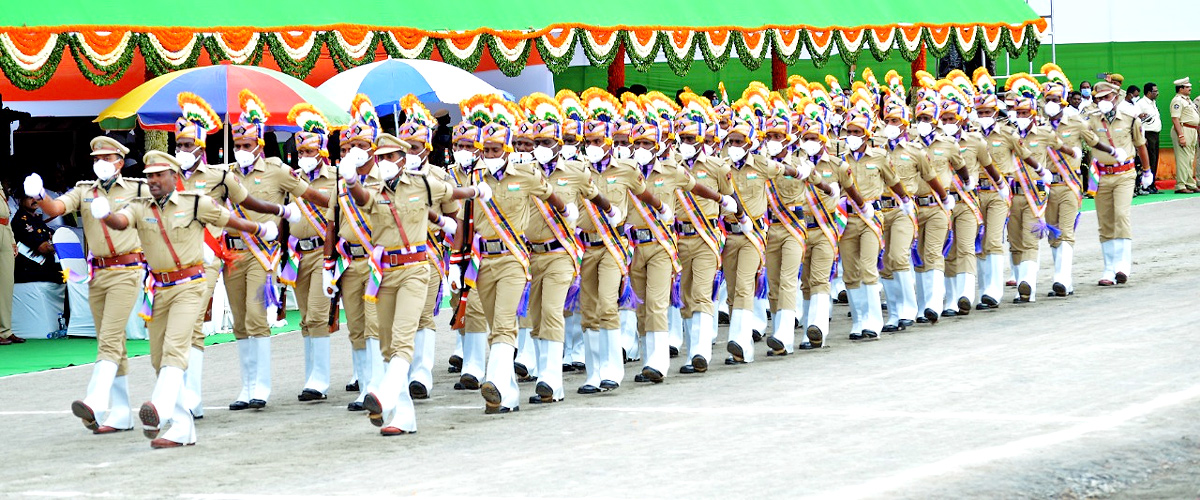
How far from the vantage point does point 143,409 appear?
1071 centimetres

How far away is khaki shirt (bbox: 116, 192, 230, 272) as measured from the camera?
11.2 meters

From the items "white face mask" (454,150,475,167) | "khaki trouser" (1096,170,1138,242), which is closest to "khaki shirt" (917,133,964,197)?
"khaki trouser" (1096,170,1138,242)

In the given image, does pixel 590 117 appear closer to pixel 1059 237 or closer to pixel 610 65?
pixel 1059 237

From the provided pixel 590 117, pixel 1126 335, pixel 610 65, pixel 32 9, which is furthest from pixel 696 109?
pixel 610 65

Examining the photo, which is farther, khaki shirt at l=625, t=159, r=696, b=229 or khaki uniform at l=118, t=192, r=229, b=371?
khaki shirt at l=625, t=159, r=696, b=229

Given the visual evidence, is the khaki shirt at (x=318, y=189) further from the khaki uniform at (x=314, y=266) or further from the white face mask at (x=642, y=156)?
the white face mask at (x=642, y=156)

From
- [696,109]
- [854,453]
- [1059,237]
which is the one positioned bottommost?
[854,453]

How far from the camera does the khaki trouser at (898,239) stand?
1586 cm

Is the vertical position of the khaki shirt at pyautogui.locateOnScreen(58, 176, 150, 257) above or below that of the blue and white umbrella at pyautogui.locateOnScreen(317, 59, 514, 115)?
below

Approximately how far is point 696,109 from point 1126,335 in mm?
3810

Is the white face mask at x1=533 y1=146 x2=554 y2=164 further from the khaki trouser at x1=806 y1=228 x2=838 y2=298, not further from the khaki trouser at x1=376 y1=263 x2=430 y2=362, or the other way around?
the khaki trouser at x1=806 y1=228 x2=838 y2=298

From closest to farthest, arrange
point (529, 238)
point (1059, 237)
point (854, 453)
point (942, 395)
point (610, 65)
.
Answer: point (854, 453)
point (942, 395)
point (529, 238)
point (1059, 237)
point (610, 65)

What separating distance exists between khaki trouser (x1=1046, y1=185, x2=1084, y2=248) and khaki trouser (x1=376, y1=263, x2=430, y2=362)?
28.0ft

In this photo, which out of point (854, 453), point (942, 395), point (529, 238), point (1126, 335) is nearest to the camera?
point (854, 453)
